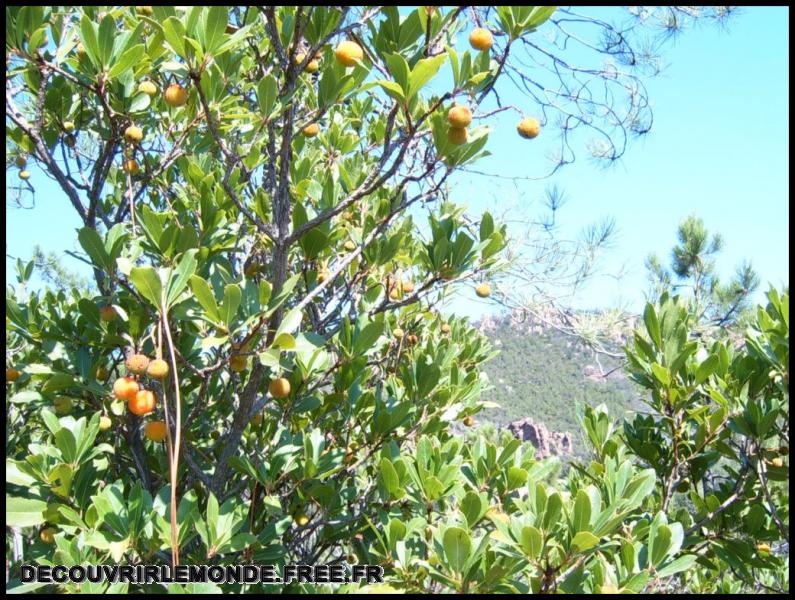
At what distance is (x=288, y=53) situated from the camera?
145cm

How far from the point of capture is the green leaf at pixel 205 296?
1.21 meters

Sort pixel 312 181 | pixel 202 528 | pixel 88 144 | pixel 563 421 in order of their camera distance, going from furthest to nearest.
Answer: pixel 563 421
pixel 88 144
pixel 312 181
pixel 202 528

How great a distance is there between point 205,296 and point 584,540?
0.91 m

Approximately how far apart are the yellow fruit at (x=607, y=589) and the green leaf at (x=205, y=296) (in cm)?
98

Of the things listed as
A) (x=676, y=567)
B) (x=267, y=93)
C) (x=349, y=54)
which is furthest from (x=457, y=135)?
(x=676, y=567)

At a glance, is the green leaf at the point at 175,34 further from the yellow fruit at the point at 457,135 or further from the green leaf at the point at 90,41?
the yellow fruit at the point at 457,135

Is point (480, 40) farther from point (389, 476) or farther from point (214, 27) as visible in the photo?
point (389, 476)

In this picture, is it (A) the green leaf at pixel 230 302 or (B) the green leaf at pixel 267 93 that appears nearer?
(A) the green leaf at pixel 230 302

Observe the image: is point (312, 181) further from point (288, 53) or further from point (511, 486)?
point (511, 486)

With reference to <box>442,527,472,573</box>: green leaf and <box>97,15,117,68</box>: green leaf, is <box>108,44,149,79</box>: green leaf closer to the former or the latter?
<box>97,15,117,68</box>: green leaf

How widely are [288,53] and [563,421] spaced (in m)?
27.2

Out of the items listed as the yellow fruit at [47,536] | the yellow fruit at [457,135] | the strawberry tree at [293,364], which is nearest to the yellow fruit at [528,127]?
the strawberry tree at [293,364]

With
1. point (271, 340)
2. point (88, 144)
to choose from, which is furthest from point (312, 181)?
point (88, 144)

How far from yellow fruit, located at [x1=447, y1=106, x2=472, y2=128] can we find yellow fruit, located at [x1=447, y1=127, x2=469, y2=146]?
1cm
